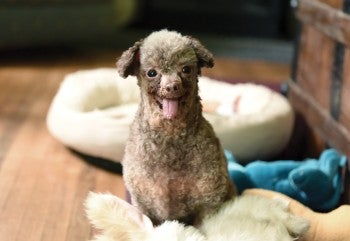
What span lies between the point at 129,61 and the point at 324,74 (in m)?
0.81

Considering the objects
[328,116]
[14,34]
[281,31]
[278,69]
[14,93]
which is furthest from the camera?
[281,31]

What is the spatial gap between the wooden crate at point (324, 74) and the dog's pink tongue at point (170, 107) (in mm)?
606

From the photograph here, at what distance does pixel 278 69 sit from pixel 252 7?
0.77 metres

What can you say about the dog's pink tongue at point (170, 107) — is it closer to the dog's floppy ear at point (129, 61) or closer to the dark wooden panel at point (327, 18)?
the dog's floppy ear at point (129, 61)

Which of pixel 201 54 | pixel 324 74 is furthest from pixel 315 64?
pixel 201 54

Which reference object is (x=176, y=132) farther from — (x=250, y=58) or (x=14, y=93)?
(x=250, y=58)

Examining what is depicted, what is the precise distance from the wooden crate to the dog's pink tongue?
1.99 ft

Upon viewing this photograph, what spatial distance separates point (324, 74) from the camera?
1.61 meters

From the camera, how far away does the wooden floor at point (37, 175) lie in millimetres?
1230

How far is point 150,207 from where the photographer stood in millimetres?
1006

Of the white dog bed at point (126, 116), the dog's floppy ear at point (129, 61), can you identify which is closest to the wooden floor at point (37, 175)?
the white dog bed at point (126, 116)

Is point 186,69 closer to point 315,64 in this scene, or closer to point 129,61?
point 129,61

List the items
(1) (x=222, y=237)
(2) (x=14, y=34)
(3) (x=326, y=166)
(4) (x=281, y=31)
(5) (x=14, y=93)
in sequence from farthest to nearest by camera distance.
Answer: (4) (x=281, y=31) → (2) (x=14, y=34) → (5) (x=14, y=93) → (3) (x=326, y=166) → (1) (x=222, y=237)

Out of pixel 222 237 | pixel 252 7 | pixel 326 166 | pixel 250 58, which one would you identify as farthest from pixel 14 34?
pixel 222 237
